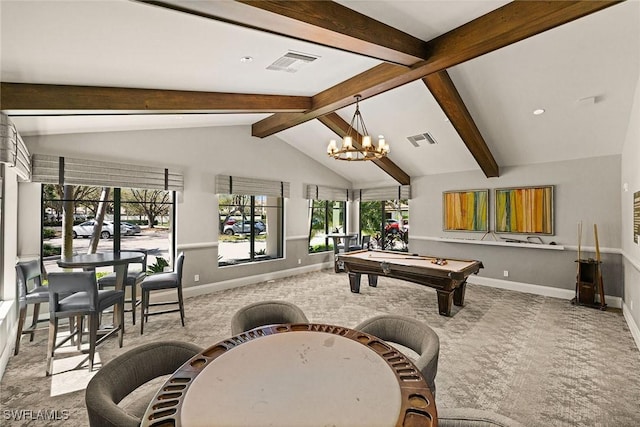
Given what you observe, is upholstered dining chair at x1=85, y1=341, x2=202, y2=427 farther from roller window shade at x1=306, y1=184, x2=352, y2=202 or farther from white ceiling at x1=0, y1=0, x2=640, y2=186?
roller window shade at x1=306, y1=184, x2=352, y2=202

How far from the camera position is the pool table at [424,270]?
4230mm

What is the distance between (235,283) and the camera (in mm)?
6004

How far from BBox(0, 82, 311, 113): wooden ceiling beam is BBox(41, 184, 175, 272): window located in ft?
5.68

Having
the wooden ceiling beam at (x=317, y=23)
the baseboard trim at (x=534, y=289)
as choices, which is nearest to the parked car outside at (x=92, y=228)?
the wooden ceiling beam at (x=317, y=23)

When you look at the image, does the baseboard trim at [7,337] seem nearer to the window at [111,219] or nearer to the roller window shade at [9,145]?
the window at [111,219]

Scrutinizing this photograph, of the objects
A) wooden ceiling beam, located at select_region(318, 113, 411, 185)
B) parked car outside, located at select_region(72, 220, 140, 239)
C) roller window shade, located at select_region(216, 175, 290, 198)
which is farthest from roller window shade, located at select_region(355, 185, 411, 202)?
parked car outside, located at select_region(72, 220, 140, 239)

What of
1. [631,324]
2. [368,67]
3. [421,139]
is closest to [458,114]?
[421,139]

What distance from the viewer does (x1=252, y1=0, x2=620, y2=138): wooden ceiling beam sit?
96.3 inches

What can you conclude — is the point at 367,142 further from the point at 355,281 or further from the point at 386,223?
the point at 386,223

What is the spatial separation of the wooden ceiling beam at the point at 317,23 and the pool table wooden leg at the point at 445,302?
3.09 m

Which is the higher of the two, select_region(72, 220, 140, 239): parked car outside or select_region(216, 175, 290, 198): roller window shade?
select_region(216, 175, 290, 198): roller window shade

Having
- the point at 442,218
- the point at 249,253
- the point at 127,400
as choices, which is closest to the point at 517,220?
the point at 442,218

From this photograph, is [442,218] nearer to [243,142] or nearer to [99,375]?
[243,142]

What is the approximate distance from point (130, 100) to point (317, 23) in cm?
238
